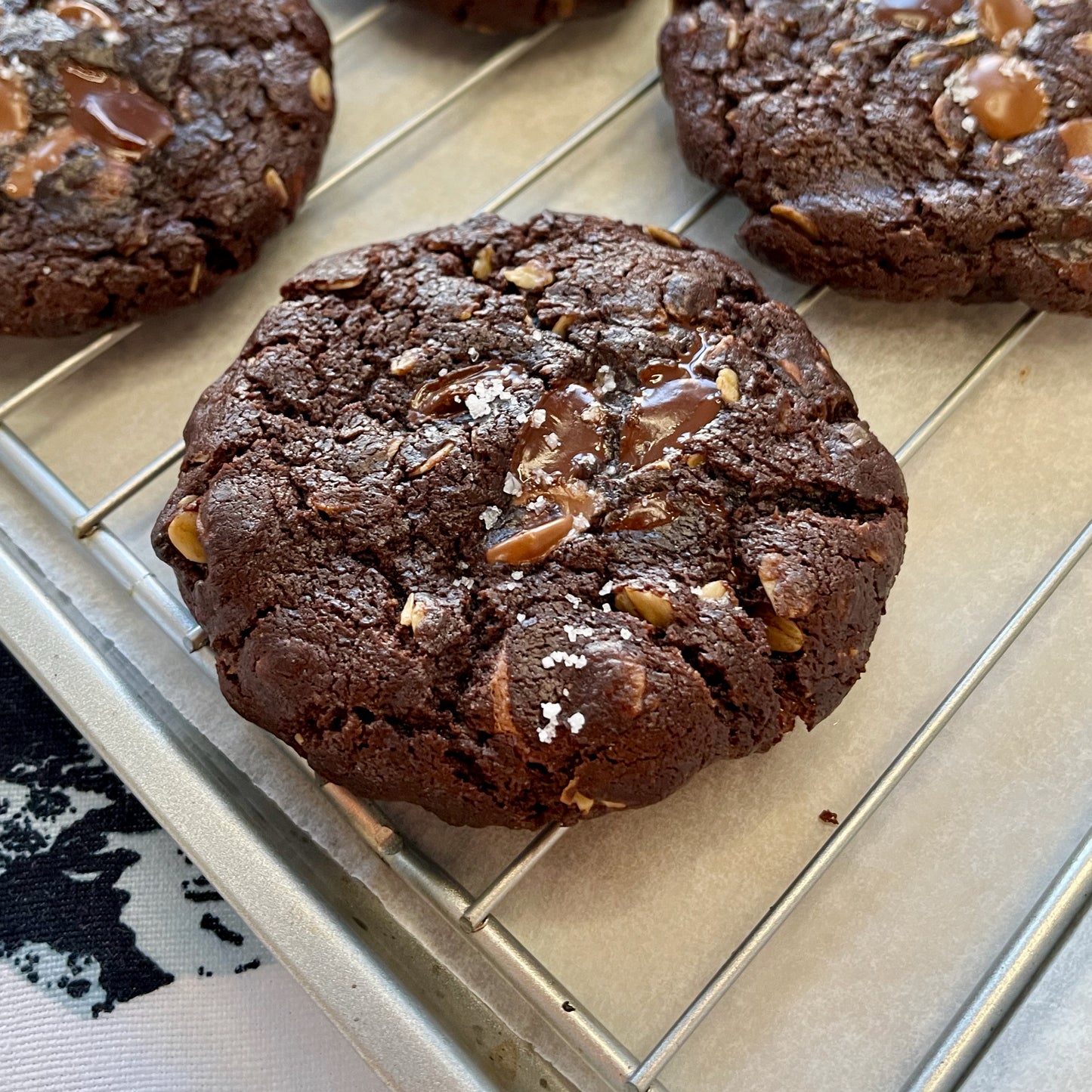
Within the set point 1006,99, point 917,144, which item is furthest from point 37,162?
point 1006,99

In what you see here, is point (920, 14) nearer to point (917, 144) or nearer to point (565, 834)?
point (917, 144)

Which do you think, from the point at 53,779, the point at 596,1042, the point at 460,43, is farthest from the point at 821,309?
the point at 53,779

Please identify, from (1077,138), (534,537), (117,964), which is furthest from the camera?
(1077,138)

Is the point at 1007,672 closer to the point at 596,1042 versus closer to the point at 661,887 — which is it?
the point at 661,887

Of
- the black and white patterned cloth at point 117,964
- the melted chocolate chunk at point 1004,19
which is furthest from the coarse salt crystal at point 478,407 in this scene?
Answer: the melted chocolate chunk at point 1004,19

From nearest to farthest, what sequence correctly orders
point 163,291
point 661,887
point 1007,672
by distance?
point 661,887
point 1007,672
point 163,291
